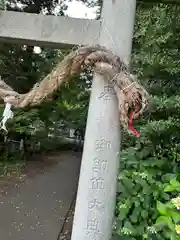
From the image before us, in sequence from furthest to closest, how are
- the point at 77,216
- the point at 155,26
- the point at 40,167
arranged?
1. the point at 40,167
2. the point at 155,26
3. the point at 77,216

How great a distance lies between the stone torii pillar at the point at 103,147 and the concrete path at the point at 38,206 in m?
1.82

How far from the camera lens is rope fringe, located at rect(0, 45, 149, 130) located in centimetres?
94

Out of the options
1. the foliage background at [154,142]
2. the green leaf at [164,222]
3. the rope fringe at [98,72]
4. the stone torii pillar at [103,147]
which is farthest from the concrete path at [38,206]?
the rope fringe at [98,72]

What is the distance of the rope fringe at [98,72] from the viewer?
0.94 m

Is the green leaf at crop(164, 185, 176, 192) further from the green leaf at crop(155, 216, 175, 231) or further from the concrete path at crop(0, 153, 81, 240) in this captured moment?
the concrete path at crop(0, 153, 81, 240)

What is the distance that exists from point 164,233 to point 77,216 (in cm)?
43

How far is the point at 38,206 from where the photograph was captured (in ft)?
12.1

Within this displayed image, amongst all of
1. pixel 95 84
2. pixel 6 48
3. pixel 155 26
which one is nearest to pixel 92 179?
pixel 95 84

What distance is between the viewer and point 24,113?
486 centimetres

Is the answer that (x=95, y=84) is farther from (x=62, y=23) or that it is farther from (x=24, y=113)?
(x=24, y=113)

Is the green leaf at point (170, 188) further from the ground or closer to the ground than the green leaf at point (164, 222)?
further from the ground

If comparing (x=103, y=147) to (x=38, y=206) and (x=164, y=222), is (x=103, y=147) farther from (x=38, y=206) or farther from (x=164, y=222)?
(x=38, y=206)

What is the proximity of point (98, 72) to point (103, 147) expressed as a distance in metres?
0.26

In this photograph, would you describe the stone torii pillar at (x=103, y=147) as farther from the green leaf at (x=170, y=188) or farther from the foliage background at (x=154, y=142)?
the green leaf at (x=170, y=188)
